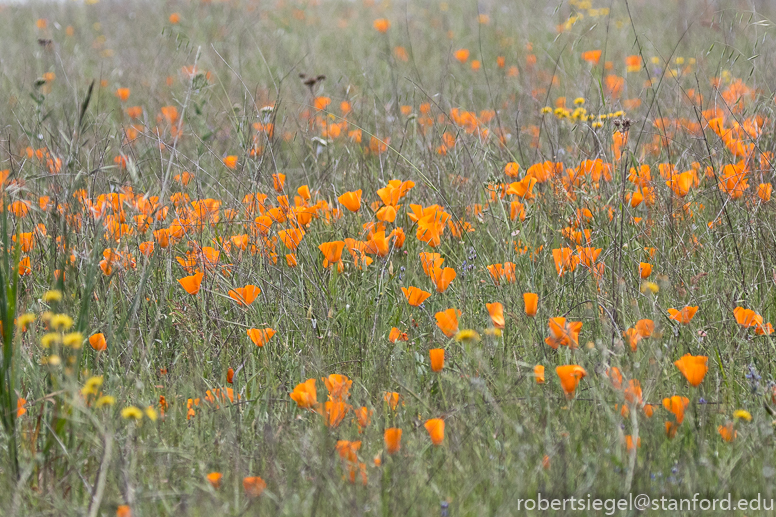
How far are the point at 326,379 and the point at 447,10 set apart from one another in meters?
7.72


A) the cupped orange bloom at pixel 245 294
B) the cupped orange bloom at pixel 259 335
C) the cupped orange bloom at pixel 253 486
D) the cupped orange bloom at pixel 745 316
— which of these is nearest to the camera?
the cupped orange bloom at pixel 253 486

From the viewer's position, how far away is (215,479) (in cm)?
129

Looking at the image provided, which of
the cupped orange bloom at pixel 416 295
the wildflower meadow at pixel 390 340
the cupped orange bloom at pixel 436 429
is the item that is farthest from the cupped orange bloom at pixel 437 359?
the cupped orange bloom at pixel 416 295

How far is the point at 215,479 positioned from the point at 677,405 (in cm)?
93

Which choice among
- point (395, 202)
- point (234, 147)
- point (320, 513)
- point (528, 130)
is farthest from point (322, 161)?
point (320, 513)

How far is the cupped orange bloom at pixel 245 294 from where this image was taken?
1.83 m

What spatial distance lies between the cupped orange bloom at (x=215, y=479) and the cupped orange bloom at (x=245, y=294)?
580mm

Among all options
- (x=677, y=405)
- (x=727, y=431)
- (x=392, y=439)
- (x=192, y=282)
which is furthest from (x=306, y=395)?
(x=727, y=431)

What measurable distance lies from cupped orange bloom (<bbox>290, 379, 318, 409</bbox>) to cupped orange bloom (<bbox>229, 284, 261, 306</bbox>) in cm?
47

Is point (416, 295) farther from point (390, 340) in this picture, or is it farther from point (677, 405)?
point (677, 405)

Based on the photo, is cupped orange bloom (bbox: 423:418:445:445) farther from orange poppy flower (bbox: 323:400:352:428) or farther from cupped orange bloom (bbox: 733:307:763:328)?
cupped orange bloom (bbox: 733:307:763:328)

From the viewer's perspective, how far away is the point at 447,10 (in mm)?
8469

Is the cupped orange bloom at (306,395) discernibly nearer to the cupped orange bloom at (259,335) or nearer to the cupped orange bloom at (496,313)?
the cupped orange bloom at (259,335)

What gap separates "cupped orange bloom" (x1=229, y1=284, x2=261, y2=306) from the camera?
1832 millimetres
